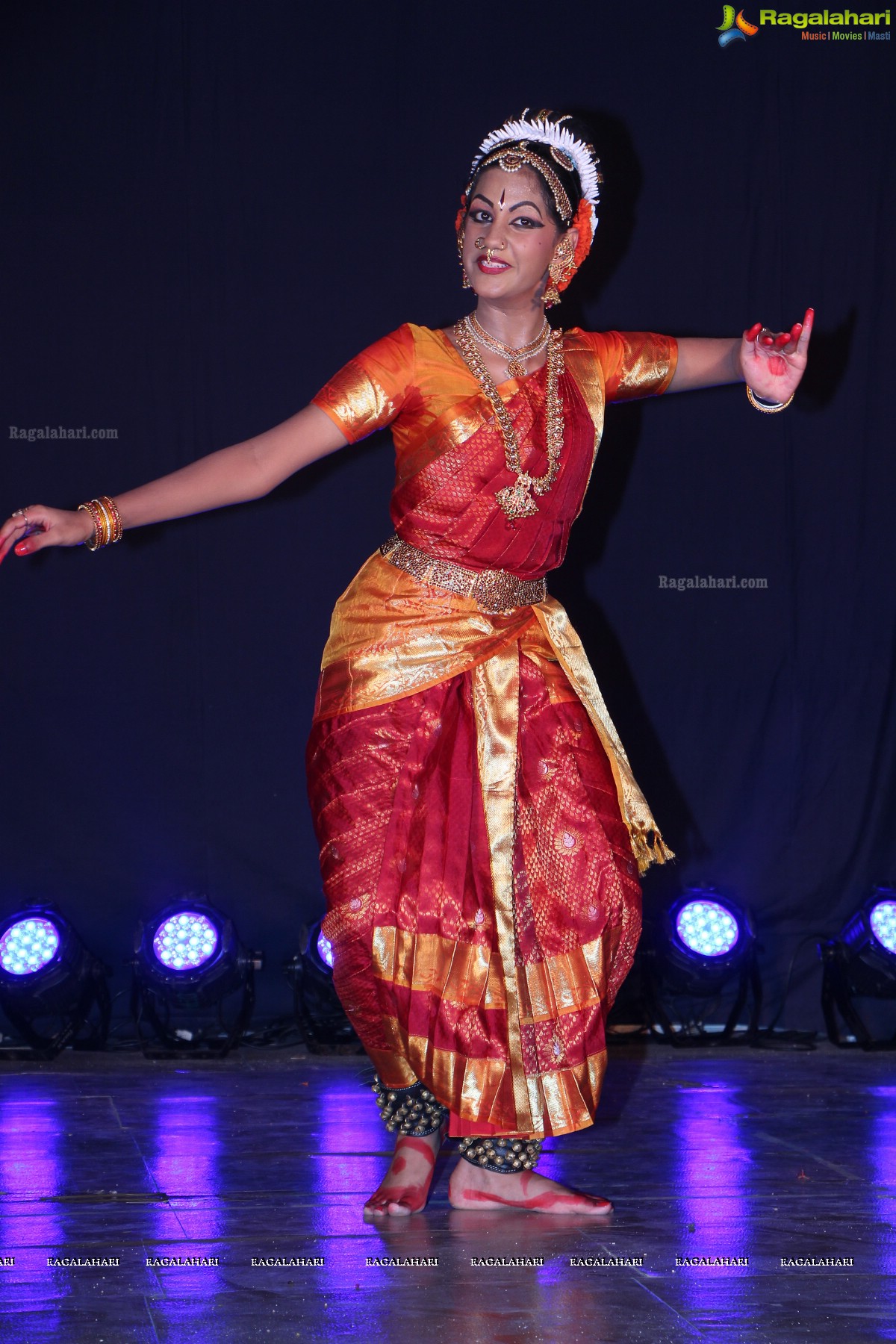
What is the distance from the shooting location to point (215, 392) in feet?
14.6

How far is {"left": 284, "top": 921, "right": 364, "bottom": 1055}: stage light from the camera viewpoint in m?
4.16

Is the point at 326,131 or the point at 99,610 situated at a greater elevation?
the point at 326,131

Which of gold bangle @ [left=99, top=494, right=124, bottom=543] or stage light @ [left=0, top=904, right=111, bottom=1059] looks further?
stage light @ [left=0, top=904, right=111, bottom=1059]

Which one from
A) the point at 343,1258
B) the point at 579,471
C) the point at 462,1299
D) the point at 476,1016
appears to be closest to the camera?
the point at 462,1299

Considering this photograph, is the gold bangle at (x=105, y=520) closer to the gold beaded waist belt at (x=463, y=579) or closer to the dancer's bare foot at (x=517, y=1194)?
the gold beaded waist belt at (x=463, y=579)

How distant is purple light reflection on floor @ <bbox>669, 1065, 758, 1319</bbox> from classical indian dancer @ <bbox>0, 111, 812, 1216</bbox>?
0.69 ft

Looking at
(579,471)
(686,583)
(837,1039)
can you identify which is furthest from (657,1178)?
(686,583)

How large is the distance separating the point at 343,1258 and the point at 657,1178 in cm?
78

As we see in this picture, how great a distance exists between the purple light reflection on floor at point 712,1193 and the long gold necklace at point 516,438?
4.04ft

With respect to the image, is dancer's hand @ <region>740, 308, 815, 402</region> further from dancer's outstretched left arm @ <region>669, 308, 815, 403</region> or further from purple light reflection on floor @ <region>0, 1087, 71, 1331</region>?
purple light reflection on floor @ <region>0, 1087, 71, 1331</region>

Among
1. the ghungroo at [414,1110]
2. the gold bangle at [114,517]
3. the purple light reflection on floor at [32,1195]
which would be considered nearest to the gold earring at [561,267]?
the gold bangle at [114,517]

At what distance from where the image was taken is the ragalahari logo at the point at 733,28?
4.67 m

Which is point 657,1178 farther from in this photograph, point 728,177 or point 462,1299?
point 728,177

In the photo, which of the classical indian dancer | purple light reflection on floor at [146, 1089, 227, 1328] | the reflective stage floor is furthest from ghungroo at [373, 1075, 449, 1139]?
purple light reflection on floor at [146, 1089, 227, 1328]
